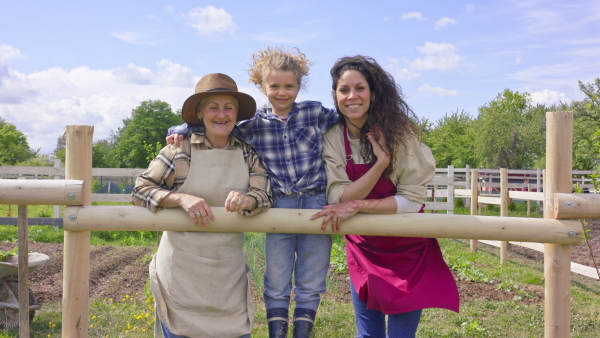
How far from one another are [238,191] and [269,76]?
0.69 m

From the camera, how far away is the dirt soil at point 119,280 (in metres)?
6.00

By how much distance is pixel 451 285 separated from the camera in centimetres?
276

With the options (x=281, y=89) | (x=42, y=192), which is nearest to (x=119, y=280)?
(x=42, y=192)

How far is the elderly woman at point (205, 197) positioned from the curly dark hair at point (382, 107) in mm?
592

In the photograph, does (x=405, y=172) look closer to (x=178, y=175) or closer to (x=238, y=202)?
(x=238, y=202)

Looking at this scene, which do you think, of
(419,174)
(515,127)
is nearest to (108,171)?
(419,174)

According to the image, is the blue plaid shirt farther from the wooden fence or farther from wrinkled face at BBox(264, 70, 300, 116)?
the wooden fence

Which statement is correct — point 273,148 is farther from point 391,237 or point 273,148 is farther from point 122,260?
point 122,260

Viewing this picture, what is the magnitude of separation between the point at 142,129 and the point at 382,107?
46.3 m

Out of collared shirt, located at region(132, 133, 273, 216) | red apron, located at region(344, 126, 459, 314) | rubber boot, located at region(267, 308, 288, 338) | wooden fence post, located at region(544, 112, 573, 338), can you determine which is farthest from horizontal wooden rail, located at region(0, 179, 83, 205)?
wooden fence post, located at region(544, 112, 573, 338)

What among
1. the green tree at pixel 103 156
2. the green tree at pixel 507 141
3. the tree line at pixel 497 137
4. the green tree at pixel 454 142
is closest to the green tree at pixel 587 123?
the tree line at pixel 497 137

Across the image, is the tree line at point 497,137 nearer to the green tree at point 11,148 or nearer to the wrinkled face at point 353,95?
the green tree at point 11,148

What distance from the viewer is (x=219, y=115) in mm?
2771

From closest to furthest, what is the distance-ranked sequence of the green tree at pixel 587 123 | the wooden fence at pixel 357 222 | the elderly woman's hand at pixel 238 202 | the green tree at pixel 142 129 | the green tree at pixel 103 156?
the elderly woman's hand at pixel 238 202 < the wooden fence at pixel 357 222 < the green tree at pixel 587 123 < the green tree at pixel 103 156 < the green tree at pixel 142 129
